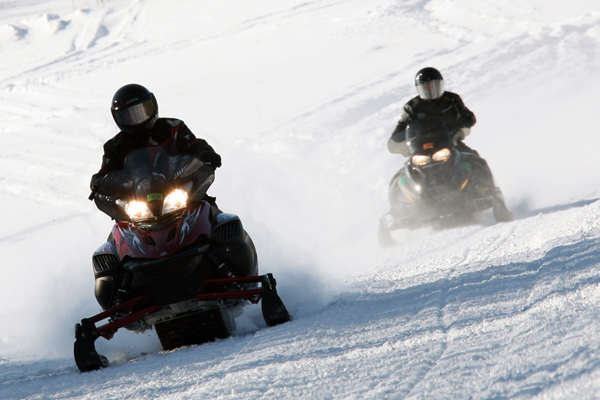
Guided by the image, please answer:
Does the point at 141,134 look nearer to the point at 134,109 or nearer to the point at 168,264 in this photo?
the point at 134,109

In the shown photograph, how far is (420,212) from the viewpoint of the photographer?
7.01 m

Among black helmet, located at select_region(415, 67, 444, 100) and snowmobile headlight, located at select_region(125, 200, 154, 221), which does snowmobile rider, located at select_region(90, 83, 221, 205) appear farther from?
black helmet, located at select_region(415, 67, 444, 100)

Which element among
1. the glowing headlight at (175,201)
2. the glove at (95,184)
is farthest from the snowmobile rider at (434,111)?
the glove at (95,184)

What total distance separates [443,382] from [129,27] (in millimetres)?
20146

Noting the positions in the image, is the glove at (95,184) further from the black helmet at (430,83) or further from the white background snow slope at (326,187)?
the black helmet at (430,83)

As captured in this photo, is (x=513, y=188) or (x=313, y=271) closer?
(x=313, y=271)

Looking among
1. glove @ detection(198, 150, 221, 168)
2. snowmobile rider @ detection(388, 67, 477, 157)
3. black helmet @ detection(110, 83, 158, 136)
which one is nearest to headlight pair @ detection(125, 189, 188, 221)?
glove @ detection(198, 150, 221, 168)

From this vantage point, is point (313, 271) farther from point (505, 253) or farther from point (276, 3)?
point (276, 3)

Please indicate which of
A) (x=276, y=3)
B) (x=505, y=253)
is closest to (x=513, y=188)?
(x=505, y=253)

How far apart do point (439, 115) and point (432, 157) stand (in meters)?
0.77

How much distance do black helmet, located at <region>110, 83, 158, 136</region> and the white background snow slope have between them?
152cm

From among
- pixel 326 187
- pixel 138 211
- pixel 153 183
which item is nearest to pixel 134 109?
pixel 153 183

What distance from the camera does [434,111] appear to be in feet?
24.6

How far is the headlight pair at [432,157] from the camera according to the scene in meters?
6.91
